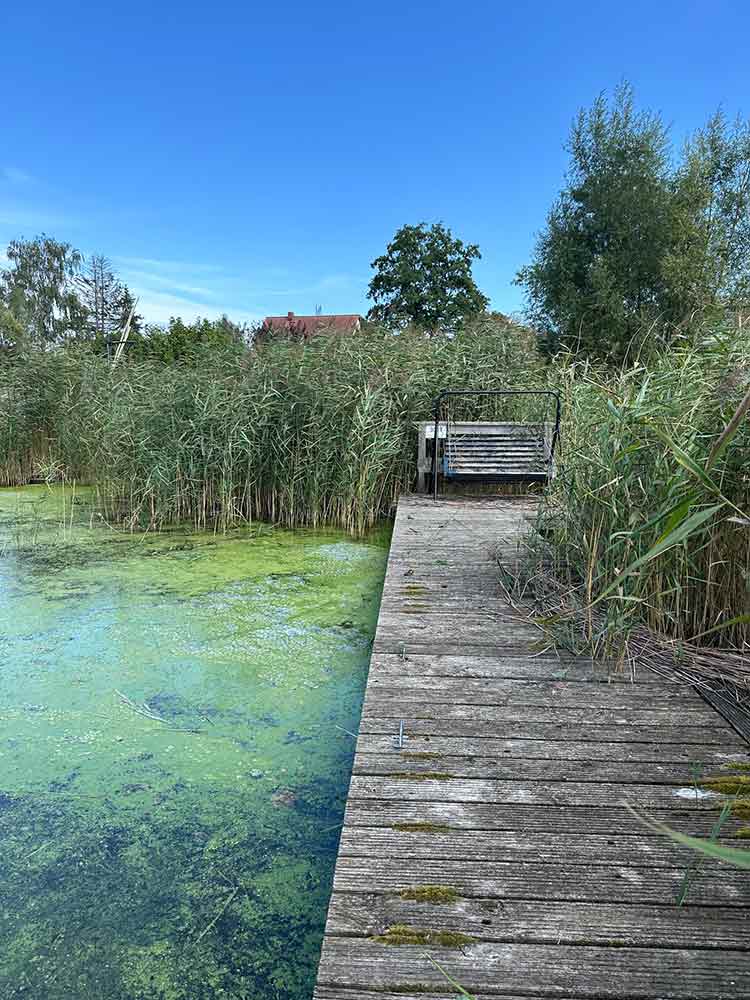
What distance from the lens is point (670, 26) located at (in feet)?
31.9

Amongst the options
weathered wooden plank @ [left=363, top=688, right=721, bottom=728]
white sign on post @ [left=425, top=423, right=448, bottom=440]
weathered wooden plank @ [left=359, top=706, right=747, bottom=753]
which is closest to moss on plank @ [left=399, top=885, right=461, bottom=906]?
weathered wooden plank @ [left=359, top=706, right=747, bottom=753]

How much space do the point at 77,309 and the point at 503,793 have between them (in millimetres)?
32296

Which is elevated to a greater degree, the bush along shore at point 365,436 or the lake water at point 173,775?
the bush along shore at point 365,436

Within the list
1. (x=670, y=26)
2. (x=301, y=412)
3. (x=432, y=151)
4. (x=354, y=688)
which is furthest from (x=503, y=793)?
(x=432, y=151)

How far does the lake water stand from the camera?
49.9 inches

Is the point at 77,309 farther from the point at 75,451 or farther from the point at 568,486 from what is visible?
the point at 568,486

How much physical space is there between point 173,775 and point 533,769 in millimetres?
1072

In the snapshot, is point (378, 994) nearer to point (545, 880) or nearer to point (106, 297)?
point (545, 880)

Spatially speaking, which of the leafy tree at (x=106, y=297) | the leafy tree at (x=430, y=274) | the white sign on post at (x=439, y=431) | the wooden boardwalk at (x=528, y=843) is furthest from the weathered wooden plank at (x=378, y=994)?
Answer: the leafy tree at (x=430, y=274)

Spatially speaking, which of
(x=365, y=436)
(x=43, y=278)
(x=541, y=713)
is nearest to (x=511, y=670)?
(x=541, y=713)

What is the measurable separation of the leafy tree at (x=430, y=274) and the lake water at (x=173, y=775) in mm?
24814

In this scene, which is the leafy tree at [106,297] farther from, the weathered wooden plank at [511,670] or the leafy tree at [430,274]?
the weathered wooden plank at [511,670]

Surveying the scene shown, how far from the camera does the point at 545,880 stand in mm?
1043

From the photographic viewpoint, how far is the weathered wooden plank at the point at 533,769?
53.2 inches
